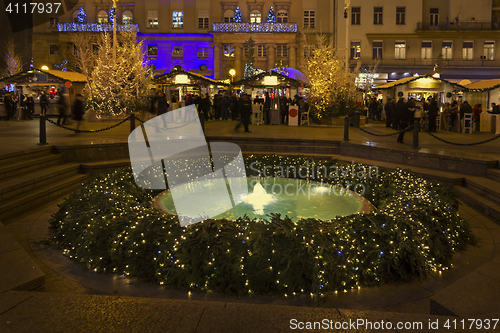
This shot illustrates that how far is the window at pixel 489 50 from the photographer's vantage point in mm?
42281

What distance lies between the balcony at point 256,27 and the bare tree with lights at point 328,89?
28.6 meters

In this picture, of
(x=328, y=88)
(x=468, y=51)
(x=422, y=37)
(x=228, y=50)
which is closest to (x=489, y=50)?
(x=468, y=51)

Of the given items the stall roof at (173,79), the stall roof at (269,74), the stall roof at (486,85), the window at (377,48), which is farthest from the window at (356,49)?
the stall roof at (486,85)

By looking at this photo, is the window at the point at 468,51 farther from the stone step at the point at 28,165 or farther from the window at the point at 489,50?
the stone step at the point at 28,165

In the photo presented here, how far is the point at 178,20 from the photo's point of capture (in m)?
50.2

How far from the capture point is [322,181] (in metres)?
9.05

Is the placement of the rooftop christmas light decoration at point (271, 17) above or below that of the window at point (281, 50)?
above

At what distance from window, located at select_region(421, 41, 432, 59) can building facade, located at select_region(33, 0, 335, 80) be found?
1103cm

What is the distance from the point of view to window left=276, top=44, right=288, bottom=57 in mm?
49562

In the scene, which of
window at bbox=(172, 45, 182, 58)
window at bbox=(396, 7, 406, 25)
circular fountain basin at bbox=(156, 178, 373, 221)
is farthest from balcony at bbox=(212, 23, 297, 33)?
circular fountain basin at bbox=(156, 178, 373, 221)

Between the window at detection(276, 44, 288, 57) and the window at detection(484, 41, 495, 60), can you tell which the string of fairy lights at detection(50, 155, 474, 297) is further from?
the window at detection(276, 44, 288, 57)

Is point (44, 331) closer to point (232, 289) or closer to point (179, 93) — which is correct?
point (232, 289)

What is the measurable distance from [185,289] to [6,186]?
187 inches

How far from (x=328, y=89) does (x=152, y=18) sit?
3594cm
